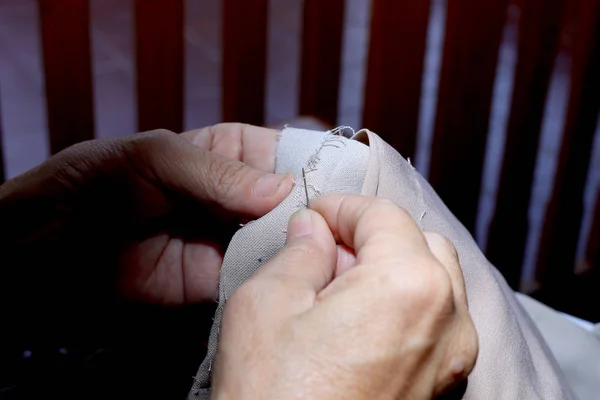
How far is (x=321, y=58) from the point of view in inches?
70.1

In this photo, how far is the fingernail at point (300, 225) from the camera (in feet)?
2.77

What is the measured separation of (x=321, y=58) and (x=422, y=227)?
877 millimetres

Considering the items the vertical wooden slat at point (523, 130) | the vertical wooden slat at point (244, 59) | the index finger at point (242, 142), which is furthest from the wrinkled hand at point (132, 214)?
the vertical wooden slat at point (523, 130)

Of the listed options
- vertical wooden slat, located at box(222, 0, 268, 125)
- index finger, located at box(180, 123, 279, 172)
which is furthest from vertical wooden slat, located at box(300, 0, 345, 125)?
index finger, located at box(180, 123, 279, 172)

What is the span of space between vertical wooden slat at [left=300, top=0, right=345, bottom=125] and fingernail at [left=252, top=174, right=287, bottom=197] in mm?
810

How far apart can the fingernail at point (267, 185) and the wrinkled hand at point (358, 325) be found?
21 cm

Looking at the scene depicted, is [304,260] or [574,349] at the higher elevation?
[304,260]

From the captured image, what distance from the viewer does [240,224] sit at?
1062 mm

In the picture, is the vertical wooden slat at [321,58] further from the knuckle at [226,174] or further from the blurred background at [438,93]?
the knuckle at [226,174]

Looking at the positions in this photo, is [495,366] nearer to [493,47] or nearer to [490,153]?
[493,47]

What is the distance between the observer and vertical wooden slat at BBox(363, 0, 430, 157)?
70.5 inches

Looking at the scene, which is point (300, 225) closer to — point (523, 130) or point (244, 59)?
point (244, 59)

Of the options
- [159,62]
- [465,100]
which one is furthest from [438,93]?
[159,62]

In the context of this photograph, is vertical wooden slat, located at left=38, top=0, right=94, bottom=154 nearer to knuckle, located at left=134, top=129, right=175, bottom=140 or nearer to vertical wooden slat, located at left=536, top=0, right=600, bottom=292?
knuckle, located at left=134, top=129, right=175, bottom=140
